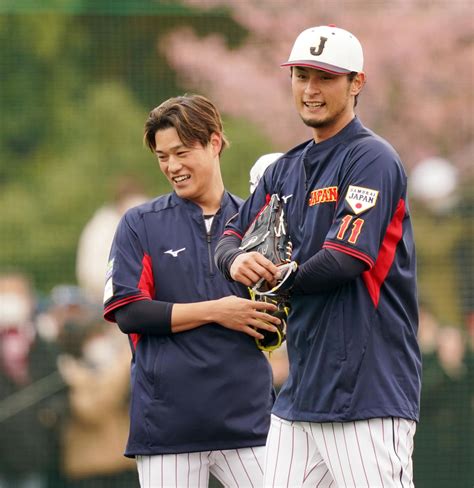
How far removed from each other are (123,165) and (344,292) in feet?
15.0

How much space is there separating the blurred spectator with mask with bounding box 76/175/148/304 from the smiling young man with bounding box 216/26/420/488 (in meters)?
4.14

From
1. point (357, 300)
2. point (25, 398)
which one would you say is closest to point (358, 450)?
point (357, 300)

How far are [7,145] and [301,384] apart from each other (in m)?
4.78

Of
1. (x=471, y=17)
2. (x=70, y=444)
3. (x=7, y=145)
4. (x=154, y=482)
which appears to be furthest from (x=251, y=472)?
(x=471, y=17)

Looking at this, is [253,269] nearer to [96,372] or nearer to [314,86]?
[314,86]

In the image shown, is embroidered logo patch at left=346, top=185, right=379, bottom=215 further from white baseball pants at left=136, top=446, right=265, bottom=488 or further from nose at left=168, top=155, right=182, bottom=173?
white baseball pants at left=136, top=446, right=265, bottom=488

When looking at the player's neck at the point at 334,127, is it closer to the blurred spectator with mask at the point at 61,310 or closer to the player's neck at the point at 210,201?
the player's neck at the point at 210,201

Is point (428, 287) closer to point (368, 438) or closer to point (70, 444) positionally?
point (70, 444)

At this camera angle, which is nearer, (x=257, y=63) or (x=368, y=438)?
(x=368, y=438)

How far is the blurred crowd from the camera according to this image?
7508 mm

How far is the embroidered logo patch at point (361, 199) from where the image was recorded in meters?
3.24

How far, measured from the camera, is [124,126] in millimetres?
7781

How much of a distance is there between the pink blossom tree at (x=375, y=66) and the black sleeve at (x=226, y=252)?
422cm

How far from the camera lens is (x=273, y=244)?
3.45m
